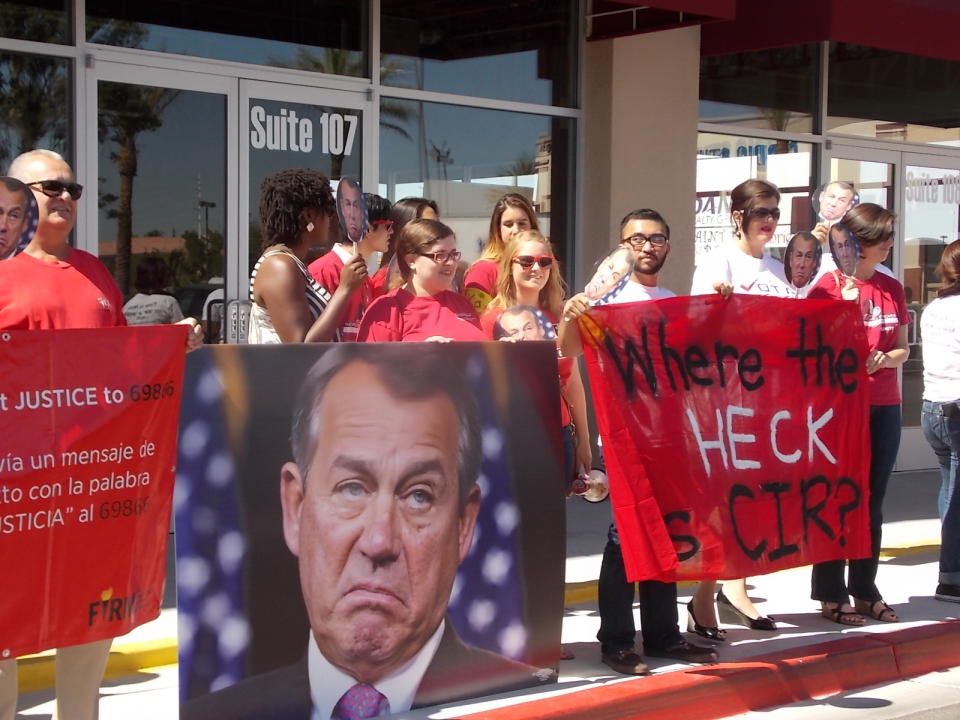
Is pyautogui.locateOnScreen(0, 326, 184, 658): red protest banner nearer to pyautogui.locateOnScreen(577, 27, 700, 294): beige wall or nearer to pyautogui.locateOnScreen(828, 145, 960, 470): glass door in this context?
pyautogui.locateOnScreen(577, 27, 700, 294): beige wall

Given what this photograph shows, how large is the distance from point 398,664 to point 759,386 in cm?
192

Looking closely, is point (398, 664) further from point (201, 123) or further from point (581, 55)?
point (581, 55)

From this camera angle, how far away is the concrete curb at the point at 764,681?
492 cm

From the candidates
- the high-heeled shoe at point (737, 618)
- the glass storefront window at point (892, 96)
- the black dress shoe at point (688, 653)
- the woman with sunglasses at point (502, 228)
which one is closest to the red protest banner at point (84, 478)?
the black dress shoe at point (688, 653)

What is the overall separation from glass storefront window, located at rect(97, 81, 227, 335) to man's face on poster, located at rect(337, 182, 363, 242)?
2.90 meters

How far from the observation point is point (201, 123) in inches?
318

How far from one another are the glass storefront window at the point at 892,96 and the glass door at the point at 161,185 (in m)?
5.63

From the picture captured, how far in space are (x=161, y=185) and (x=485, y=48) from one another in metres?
2.81

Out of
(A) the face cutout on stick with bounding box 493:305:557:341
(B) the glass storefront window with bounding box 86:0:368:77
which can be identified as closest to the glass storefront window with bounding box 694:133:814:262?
(B) the glass storefront window with bounding box 86:0:368:77

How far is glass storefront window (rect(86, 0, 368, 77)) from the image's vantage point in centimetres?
779

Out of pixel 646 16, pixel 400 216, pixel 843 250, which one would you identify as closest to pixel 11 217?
pixel 400 216

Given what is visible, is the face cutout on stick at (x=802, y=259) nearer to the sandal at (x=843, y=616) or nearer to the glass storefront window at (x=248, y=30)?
the sandal at (x=843, y=616)

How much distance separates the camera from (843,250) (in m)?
6.09

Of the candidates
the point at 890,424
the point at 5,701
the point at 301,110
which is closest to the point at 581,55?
the point at 301,110
